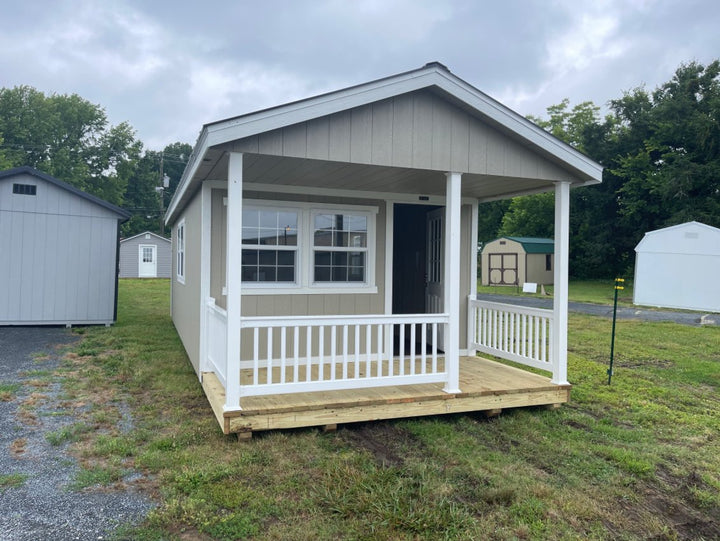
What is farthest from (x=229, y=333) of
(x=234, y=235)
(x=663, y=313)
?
(x=663, y=313)

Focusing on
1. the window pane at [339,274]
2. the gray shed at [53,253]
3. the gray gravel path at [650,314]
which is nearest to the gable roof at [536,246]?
the gray gravel path at [650,314]

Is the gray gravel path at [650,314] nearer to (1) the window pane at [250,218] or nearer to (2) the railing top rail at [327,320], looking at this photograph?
(2) the railing top rail at [327,320]

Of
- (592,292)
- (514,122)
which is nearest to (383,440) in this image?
(514,122)

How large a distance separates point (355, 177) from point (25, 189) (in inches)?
308

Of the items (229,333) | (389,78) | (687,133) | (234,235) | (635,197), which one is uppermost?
(687,133)

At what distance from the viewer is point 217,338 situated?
4.58 metres

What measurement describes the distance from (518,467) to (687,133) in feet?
87.8

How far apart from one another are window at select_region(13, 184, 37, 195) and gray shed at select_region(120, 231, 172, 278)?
16.6 metres

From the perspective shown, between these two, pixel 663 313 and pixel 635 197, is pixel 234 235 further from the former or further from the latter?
pixel 635 197

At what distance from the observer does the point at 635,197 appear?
25922 millimetres

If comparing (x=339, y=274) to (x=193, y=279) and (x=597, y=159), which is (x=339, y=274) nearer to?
(x=193, y=279)

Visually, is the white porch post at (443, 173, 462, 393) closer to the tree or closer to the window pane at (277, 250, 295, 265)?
the window pane at (277, 250, 295, 265)

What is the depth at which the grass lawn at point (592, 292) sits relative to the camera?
17.8 metres

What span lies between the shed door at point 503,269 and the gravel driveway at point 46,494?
2115cm
